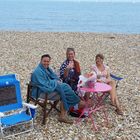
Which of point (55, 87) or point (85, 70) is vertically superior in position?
point (55, 87)

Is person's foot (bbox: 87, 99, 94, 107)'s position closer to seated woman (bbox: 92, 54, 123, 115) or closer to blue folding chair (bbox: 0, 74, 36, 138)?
seated woman (bbox: 92, 54, 123, 115)

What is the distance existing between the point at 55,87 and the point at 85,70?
536 centimetres

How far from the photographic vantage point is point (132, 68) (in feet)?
41.9

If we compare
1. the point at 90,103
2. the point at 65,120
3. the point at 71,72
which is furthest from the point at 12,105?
the point at 90,103

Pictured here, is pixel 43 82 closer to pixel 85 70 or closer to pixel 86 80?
pixel 86 80

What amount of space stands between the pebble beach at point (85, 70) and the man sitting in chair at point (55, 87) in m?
0.32

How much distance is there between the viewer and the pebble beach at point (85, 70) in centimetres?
651

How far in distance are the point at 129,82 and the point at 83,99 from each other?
3421mm

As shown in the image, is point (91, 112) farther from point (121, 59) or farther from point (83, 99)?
point (121, 59)

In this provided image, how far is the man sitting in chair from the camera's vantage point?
672cm

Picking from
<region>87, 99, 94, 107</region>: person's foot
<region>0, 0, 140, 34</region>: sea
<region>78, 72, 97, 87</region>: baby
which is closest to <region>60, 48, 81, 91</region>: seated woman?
<region>87, 99, 94, 107</region>: person's foot

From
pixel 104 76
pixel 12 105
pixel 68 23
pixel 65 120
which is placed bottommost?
pixel 65 120

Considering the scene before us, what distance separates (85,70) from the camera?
39.5 ft

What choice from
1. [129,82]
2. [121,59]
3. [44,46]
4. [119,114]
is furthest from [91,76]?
[44,46]
